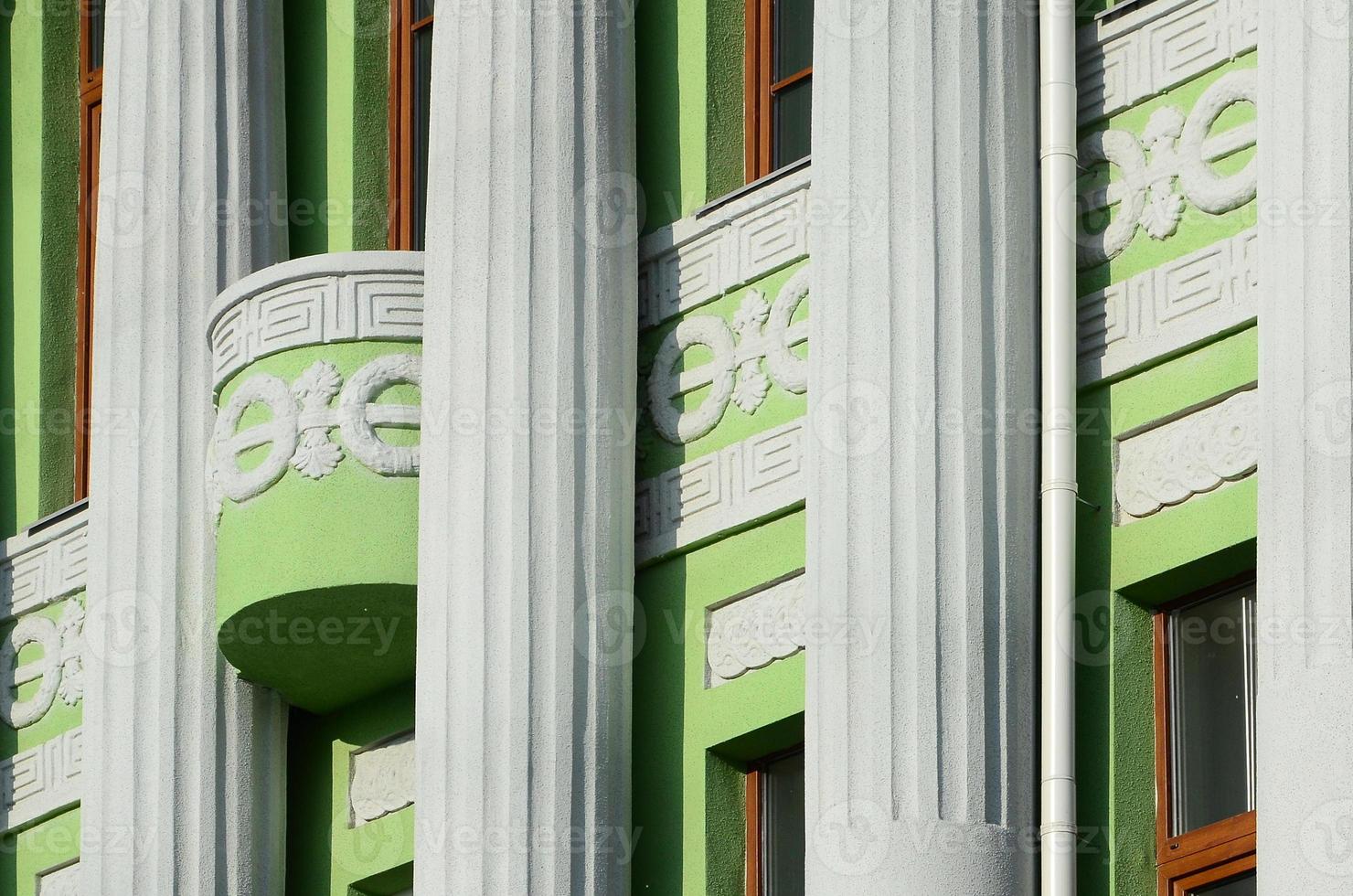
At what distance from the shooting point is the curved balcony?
17.4 metres

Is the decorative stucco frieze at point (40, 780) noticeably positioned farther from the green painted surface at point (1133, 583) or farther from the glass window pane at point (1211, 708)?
the glass window pane at point (1211, 708)

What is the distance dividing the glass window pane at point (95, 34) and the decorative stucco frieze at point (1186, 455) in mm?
8371

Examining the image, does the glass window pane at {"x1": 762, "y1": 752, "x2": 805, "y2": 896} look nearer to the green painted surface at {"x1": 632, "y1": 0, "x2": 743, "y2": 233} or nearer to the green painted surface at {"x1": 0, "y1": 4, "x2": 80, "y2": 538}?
the green painted surface at {"x1": 632, "y1": 0, "x2": 743, "y2": 233}

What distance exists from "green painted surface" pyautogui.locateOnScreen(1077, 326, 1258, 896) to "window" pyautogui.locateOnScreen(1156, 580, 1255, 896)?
6 centimetres

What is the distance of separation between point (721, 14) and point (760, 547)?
9.03ft

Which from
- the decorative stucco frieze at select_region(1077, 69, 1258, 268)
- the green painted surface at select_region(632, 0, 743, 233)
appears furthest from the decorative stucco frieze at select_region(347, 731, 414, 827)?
the decorative stucco frieze at select_region(1077, 69, 1258, 268)

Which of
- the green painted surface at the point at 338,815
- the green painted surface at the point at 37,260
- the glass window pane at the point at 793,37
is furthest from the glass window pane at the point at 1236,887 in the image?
the green painted surface at the point at 37,260

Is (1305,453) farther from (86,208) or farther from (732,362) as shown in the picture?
(86,208)

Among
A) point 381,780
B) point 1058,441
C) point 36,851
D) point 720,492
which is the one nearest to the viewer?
point 1058,441

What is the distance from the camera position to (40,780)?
19906 mm

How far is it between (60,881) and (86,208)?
3946 millimetres

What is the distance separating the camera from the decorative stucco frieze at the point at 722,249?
55.4 ft

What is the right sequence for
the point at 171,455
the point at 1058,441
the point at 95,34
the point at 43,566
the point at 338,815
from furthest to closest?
the point at 95,34 < the point at 43,566 < the point at 171,455 < the point at 338,815 < the point at 1058,441

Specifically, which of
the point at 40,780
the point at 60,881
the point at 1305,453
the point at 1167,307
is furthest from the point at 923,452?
the point at 40,780
